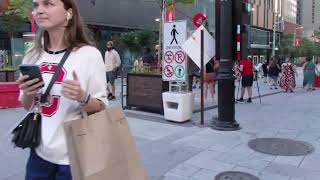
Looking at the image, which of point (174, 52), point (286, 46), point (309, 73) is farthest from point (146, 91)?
point (286, 46)

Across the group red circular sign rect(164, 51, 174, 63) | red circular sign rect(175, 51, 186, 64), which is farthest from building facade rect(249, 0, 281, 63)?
red circular sign rect(175, 51, 186, 64)

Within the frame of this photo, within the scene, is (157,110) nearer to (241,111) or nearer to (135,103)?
(135,103)

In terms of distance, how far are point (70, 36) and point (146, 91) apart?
297 inches

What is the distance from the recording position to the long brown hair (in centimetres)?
231

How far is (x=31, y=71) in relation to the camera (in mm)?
2027

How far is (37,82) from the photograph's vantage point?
6.72ft

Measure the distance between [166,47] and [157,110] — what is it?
1.56 meters

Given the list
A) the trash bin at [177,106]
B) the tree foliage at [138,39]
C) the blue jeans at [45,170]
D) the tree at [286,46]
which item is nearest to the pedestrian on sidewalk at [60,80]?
the blue jeans at [45,170]

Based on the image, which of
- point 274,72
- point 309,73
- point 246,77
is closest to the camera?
point 246,77

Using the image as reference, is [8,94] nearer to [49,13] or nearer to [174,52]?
[174,52]

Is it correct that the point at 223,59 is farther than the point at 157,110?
No

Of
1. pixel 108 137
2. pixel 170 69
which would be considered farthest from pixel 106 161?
pixel 170 69

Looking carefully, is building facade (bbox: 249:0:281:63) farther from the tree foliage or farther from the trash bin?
the trash bin

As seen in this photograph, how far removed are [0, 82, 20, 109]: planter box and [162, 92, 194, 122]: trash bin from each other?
3.99m
